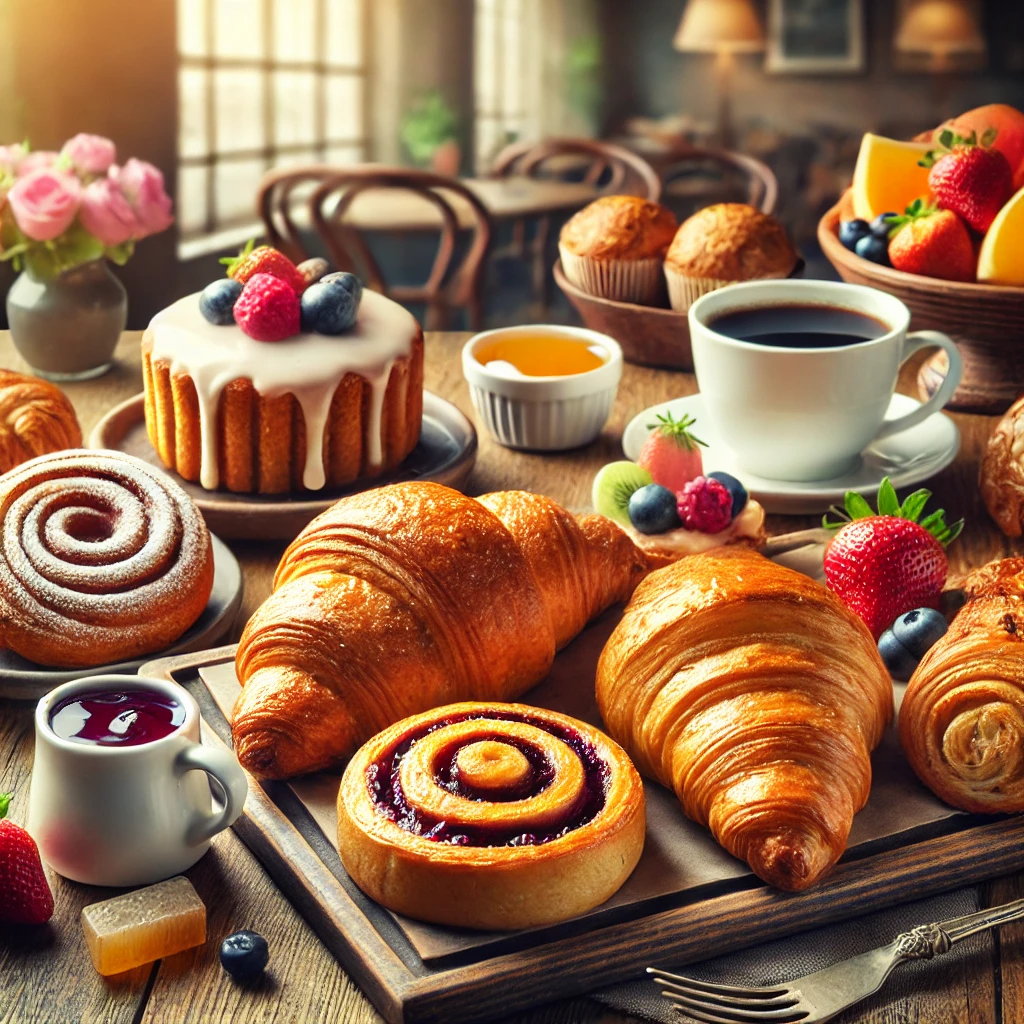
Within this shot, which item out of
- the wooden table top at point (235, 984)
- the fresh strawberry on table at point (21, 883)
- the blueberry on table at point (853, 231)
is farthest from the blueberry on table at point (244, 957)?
the blueberry on table at point (853, 231)

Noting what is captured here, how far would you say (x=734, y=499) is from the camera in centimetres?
Result: 138

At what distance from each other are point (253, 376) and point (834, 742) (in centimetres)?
84

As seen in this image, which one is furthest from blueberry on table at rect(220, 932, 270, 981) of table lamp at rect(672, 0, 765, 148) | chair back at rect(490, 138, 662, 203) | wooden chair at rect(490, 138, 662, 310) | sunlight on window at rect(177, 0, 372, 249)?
table lamp at rect(672, 0, 765, 148)

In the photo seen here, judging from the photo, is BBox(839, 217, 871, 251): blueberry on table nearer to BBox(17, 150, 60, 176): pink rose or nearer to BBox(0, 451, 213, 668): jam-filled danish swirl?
BBox(0, 451, 213, 668): jam-filled danish swirl

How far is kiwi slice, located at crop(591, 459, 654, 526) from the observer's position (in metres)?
1.42

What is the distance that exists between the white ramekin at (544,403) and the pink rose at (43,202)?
0.64 metres

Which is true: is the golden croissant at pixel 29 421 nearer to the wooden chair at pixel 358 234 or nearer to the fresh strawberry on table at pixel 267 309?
the fresh strawberry on table at pixel 267 309

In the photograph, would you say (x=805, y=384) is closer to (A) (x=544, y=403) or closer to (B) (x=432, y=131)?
(A) (x=544, y=403)

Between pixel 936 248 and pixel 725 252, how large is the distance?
0.35 m

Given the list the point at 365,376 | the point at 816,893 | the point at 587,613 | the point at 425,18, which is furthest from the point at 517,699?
the point at 425,18

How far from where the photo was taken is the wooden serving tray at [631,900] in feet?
2.72

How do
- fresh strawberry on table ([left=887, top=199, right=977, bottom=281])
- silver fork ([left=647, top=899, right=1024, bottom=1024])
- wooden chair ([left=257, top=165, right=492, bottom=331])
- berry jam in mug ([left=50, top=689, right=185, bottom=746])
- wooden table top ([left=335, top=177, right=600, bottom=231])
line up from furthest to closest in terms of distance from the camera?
1. wooden table top ([left=335, top=177, right=600, bottom=231])
2. wooden chair ([left=257, top=165, right=492, bottom=331])
3. fresh strawberry on table ([left=887, top=199, right=977, bottom=281])
4. berry jam in mug ([left=50, top=689, right=185, bottom=746])
5. silver fork ([left=647, top=899, right=1024, bottom=1024])

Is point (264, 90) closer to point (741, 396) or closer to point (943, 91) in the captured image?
point (943, 91)

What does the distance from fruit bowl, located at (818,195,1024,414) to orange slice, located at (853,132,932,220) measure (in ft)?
0.23
